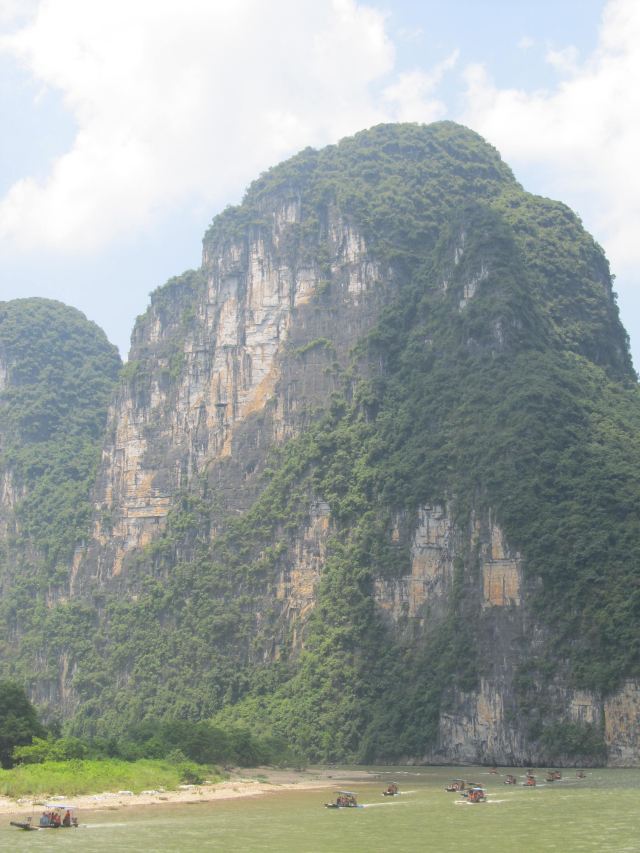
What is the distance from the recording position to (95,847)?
27.1 meters

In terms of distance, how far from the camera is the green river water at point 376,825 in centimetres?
2744

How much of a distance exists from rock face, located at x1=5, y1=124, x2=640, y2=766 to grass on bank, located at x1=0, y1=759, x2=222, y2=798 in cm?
1925

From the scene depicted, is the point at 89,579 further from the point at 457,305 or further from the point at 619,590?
the point at 619,590

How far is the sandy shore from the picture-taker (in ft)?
115

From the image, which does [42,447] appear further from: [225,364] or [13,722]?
[13,722]

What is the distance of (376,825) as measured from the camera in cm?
3167

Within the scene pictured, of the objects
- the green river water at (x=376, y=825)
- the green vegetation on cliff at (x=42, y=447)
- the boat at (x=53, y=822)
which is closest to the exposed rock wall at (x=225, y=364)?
the green vegetation on cliff at (x=42, y=447)

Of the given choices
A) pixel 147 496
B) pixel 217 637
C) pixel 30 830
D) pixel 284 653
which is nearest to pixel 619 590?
pixel 284 653

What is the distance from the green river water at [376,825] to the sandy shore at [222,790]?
1.09 m

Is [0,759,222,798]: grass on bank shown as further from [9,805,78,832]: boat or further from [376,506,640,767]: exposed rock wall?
[376,506,640,767]: exposed rock wall

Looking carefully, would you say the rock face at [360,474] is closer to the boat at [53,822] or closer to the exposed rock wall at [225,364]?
the exposed rock wall at [225,364]

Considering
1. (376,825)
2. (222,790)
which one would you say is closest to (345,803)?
(376,825)

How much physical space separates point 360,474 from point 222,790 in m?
32.0

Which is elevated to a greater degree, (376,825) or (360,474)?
(360,474)
